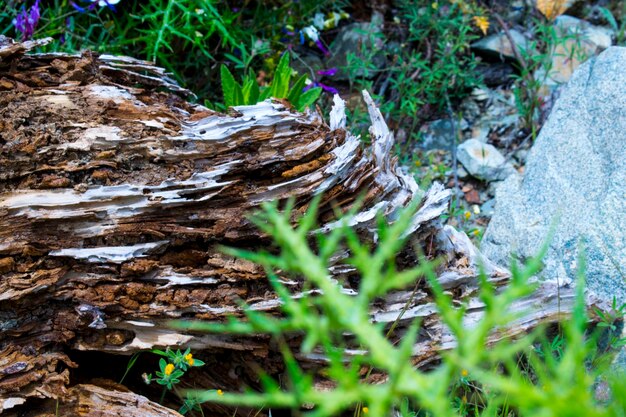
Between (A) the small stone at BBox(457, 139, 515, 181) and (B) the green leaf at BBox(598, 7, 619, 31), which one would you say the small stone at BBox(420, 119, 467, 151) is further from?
(B) the green leaf at BBox(598, 7, 619, 31)

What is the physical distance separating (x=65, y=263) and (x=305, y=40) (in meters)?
3.32

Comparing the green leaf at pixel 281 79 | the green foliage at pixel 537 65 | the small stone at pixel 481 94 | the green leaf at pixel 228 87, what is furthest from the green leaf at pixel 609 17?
the green leaf at pixel 228 87

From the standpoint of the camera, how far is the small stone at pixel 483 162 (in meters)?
4.97

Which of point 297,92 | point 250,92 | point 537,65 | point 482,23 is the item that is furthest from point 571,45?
point 250,92

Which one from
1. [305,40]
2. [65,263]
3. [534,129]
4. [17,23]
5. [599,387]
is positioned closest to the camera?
[65,263]

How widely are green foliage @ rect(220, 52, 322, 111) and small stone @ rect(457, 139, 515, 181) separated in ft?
4.80

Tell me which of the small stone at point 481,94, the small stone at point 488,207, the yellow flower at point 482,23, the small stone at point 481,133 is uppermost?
the yellow flower at point 482,23

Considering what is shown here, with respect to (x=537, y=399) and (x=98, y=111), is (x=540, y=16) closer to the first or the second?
(x=98, y=111)

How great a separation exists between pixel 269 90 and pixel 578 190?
6.06 ft

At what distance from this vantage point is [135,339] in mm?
2945

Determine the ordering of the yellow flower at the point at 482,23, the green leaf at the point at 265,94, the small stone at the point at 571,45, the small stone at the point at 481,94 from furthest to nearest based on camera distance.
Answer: the small stone at the point at 481,94
the yellow flower at the point at 482,23
the small stone at the point at 571,45
the green leaf at the point at 265,94

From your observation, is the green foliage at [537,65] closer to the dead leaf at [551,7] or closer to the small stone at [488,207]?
the dead leaf at [551,7]

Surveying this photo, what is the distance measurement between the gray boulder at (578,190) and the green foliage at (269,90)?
4.44ft

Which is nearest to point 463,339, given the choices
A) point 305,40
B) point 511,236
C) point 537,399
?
point 537,399
